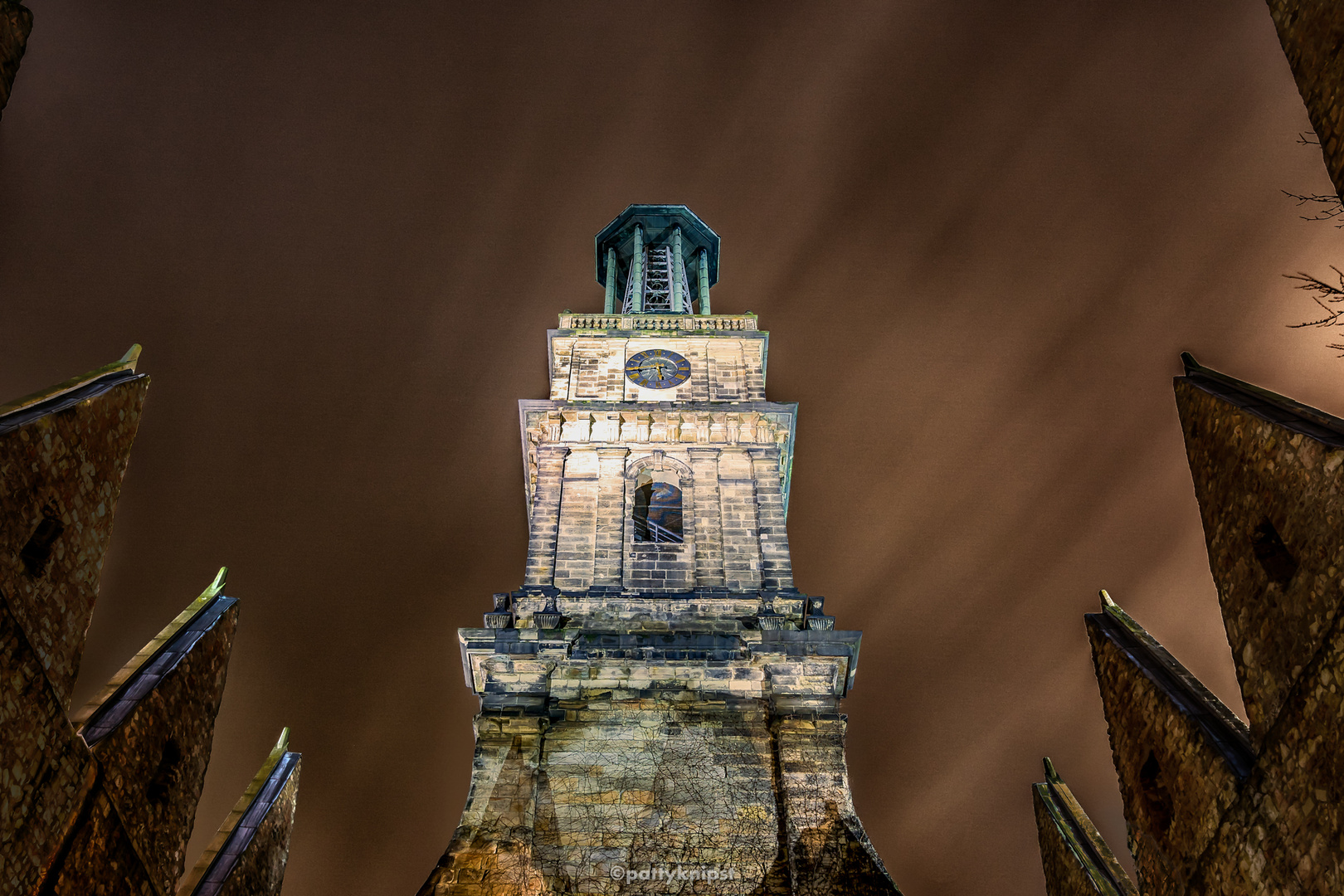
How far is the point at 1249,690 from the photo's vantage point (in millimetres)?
12234

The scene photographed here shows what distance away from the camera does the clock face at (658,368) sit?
30.6 m

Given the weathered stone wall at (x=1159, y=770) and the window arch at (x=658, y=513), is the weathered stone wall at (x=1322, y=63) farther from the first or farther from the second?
the window arch at (x=658, y=513)

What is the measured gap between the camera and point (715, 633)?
21.9 m

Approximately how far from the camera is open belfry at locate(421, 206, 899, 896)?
17.2 metres

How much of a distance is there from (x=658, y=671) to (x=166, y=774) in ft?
29.1

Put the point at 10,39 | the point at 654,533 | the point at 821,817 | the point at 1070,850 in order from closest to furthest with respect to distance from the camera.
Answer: the point at 10,39, the point at 1070,850, the point at 821,817, the point at 654,533

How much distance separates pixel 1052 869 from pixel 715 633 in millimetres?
7649

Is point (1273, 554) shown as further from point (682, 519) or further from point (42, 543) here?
point (682, 519)

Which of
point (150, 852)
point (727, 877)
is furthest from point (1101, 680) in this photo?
point (150, 852)

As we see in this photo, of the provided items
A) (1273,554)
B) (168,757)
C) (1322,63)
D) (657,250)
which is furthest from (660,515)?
(657,250)

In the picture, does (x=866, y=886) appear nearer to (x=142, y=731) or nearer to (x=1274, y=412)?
(x=1274, y=412)

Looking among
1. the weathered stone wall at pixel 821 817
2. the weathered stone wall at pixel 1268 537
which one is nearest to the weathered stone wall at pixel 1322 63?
the weathered stone wall at pixel 1268 537

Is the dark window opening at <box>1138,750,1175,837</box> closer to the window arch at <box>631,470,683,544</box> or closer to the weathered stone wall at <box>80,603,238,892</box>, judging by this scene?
the weathered stone wall at <box>80,603,238,892</box>

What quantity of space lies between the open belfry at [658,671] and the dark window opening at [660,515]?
45 millimetres
